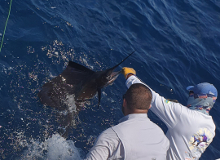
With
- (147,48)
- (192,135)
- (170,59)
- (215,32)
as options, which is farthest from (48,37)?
(215,32)

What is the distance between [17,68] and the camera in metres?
4.42

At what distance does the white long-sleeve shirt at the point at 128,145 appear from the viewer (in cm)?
193

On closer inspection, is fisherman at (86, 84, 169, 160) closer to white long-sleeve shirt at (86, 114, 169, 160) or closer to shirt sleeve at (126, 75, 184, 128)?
white long-sleeve shirt at (86, 114, 169, 160)

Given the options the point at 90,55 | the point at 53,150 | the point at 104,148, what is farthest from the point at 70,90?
the point at 104,148

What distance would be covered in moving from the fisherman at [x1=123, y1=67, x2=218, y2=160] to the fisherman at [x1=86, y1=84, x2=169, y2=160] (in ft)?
3.12

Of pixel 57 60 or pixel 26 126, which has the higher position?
pixel 57 60

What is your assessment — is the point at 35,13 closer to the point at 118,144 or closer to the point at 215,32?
the point at 118,144

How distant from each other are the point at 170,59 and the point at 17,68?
178 inches

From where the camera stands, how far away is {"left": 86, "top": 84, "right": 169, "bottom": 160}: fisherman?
1930mm

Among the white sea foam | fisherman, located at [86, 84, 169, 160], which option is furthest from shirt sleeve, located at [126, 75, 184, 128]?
the white sea foam

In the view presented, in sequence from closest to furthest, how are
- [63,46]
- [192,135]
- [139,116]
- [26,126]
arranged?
[139,116] → [192,135] → [26,126] → [63,46]

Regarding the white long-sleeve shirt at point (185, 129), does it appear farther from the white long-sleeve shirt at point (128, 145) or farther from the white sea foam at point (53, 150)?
the white sea foam at point (53, 150)

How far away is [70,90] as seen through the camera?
13.9 ft

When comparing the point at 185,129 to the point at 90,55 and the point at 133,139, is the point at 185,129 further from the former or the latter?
the point at 90,55
